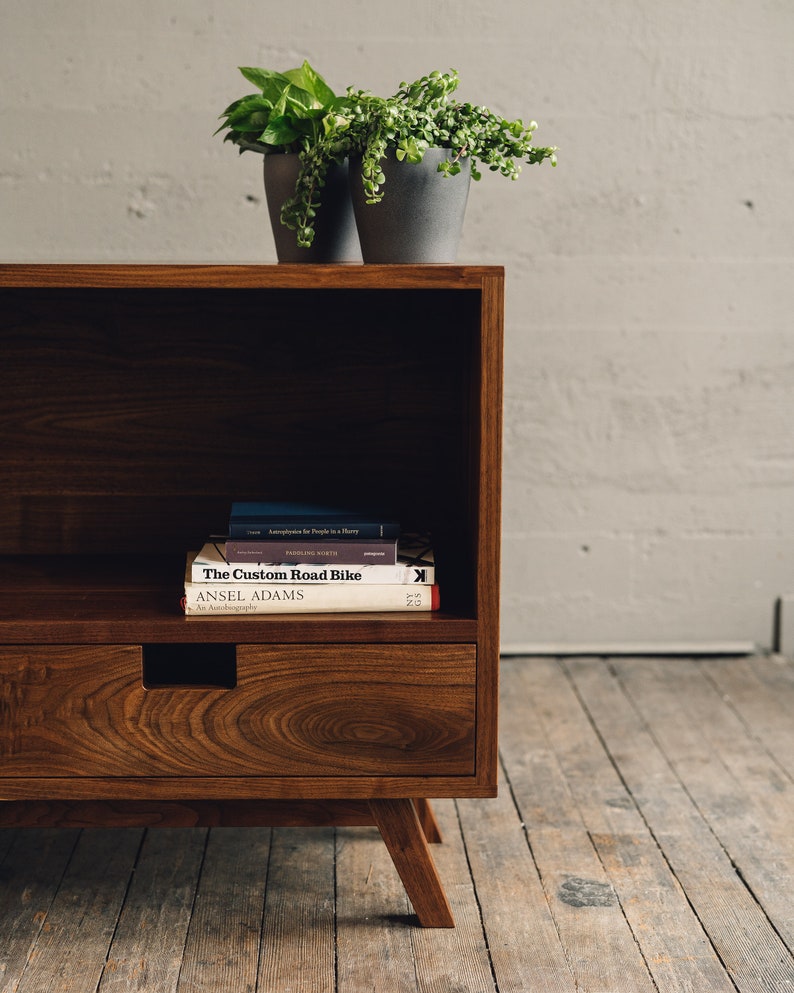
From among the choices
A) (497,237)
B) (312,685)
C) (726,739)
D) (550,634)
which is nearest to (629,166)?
(497,237)

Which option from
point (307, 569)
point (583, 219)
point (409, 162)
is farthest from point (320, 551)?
point (583, 219)

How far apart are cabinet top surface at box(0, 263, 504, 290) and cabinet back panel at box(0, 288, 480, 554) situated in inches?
12.4

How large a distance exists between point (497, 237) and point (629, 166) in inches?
12.9

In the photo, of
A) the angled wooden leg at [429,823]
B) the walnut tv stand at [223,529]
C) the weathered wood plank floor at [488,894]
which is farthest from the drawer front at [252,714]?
the angled wooden leg at [429,823]

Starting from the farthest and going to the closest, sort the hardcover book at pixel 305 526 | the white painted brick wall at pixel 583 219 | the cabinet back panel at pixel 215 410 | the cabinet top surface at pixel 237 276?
the white painted brick wall at pixel 583 219, the cabinet back panel at pixel 215 410, the hardcover book at pixel 305 526, the cabinet top surface at pixel 237 276

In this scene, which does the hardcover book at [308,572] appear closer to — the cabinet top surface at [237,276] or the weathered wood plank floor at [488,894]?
the cabinet top surface at [237,276]

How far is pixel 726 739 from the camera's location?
6.50ft

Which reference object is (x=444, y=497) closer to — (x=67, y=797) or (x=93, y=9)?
(x=67, y=797)

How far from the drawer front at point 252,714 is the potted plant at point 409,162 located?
478mm

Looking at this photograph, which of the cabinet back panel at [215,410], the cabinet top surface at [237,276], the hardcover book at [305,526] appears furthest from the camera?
the cabinet back panel at [215,410]

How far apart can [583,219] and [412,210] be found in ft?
4.08

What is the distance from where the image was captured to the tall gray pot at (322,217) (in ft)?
4.11

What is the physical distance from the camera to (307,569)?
124 cm

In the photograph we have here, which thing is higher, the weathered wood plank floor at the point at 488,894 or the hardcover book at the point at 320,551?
the hardcover book at the point at 320,551
